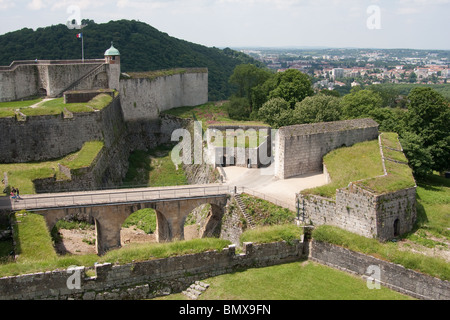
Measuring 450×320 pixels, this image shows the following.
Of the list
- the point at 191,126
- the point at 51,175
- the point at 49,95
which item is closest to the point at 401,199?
the point at 51,175

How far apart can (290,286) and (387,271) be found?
4123 mm

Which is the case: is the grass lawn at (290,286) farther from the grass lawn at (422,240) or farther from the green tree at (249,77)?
the green tree at (249,77)

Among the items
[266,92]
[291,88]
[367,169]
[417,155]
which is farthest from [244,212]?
[266,92]

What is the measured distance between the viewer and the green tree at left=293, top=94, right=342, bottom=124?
42688 mm

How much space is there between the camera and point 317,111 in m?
43.8

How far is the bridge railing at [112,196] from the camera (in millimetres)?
25556

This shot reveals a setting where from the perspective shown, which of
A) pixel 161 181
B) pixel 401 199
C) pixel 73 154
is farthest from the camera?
pixel 161 181

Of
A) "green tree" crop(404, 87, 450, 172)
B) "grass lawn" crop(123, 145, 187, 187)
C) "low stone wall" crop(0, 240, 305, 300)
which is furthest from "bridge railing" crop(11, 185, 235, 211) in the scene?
"green tree" crop(404, 87, 450, 172)

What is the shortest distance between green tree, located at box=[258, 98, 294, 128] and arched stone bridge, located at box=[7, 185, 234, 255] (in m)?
15.9

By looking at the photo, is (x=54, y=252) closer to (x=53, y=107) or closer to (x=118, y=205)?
(x=118, y=205)

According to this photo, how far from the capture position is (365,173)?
92.9 feet

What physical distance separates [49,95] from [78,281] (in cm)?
3714

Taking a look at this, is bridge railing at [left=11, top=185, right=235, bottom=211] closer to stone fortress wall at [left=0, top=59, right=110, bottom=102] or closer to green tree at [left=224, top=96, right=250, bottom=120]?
green tree at [left=224, top=96, right=250, bottom=120]
